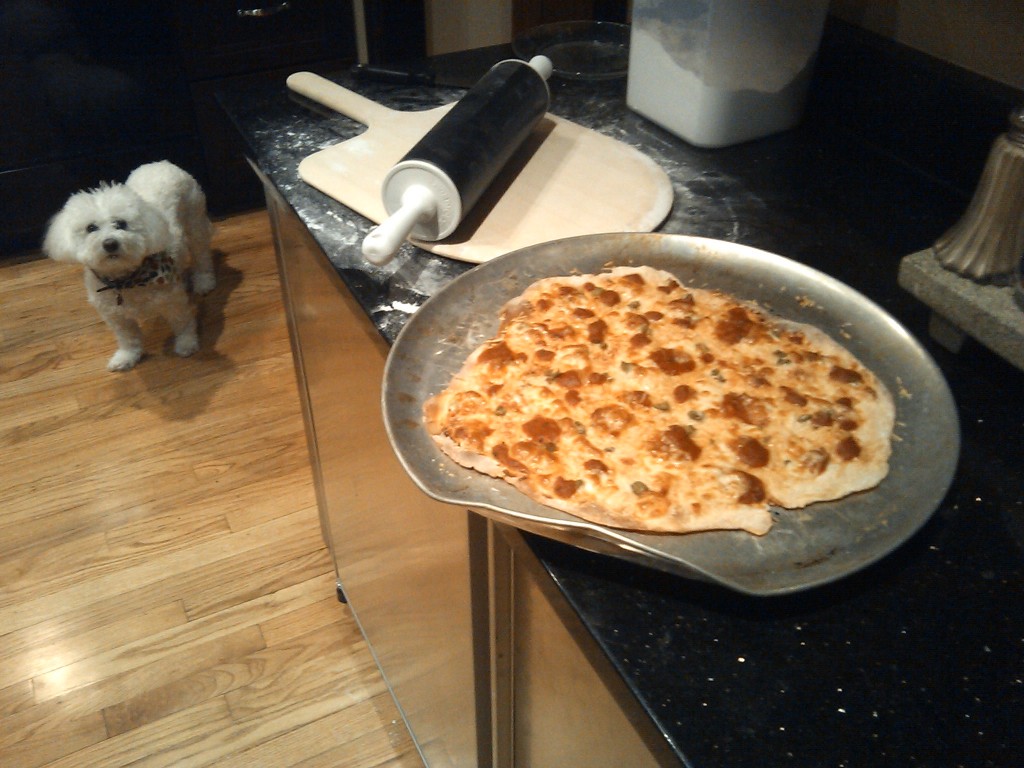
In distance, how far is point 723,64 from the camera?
1.02 m

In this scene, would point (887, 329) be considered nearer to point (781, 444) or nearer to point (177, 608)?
point (781, 444)

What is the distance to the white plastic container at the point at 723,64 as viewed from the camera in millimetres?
998

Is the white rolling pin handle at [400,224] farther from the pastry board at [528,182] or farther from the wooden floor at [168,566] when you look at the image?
the wooden floor at [168,566]

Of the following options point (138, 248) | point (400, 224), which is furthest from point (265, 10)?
point (400, 224)

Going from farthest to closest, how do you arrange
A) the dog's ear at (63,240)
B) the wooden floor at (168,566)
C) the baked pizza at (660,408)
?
the dog's ear at (63,240) < the wooden floor at (168,566) < the baked pizza at (660,408)

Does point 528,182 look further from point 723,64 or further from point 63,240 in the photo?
point 63,240

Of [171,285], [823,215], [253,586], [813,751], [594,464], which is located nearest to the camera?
[813,751]

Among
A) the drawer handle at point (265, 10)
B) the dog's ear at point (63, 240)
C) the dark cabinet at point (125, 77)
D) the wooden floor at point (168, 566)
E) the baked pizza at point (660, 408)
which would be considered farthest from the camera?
the drawer handle at point (265, 10)

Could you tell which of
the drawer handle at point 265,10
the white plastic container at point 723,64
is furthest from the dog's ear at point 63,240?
the white plastic container at point 723,64

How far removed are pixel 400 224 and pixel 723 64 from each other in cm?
47

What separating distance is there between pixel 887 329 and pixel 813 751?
0.39 meters

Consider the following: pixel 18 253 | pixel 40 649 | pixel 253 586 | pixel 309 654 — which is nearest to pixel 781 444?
pixel 309 654

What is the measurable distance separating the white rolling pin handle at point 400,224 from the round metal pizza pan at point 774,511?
0.31ft

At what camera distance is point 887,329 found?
73 centimetres
